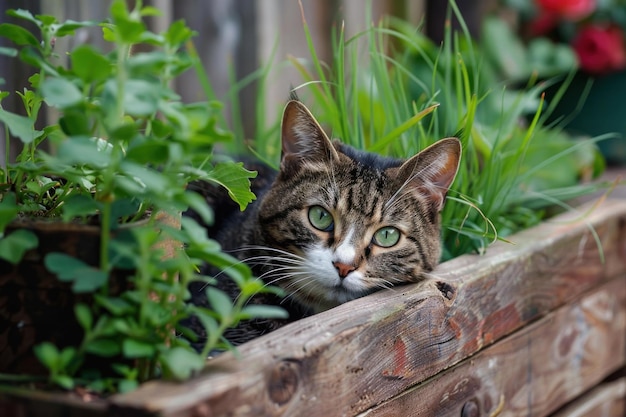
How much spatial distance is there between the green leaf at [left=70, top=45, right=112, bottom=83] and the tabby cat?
2.04ft

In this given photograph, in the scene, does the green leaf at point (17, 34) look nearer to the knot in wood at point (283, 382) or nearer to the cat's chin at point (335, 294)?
the knot in wood at point (283, 382)

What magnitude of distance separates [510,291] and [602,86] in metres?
2.25

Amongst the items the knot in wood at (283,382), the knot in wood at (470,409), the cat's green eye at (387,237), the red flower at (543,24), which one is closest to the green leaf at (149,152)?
the knot in wood at (283,382)

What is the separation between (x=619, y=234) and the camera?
2322 mm

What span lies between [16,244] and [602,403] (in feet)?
6.35

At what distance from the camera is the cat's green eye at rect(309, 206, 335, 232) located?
61.3 inches

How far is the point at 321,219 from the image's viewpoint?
157 centimetres

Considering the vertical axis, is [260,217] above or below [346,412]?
above

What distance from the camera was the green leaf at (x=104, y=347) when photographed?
3.06 ft

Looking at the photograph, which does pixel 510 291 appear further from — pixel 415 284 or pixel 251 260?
pixel 251 260

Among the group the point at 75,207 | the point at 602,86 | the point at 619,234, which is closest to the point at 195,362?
the point at 75,207

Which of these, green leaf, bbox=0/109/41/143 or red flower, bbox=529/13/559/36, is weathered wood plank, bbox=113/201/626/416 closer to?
green leaf, bbox=0/109/41/143

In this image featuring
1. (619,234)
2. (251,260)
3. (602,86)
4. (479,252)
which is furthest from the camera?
(602,86)

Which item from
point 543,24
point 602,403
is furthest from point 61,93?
point 543,24
